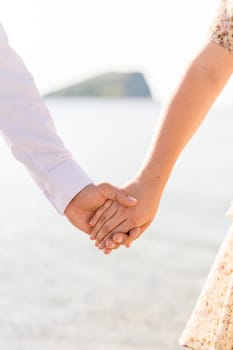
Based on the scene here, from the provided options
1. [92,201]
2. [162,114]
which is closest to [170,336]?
[92,201]

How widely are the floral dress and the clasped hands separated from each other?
540 mm

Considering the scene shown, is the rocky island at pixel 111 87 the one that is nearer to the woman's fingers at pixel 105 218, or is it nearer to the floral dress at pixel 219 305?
the woman's fingers at pixel 105 218

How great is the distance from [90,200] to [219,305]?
0.71 metres

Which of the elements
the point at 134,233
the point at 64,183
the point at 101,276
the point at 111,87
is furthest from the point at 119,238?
the point at 111,87

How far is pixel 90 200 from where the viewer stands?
2.90 metres

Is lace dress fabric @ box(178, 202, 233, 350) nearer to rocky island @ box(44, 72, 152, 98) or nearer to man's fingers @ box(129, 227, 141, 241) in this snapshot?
man's fingers @ box(129, 227, 141, 241)

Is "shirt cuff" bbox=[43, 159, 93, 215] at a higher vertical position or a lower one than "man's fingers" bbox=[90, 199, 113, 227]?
higher

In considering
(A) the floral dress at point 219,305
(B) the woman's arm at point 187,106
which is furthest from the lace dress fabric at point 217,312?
(B) the woman's arm at point 187,106

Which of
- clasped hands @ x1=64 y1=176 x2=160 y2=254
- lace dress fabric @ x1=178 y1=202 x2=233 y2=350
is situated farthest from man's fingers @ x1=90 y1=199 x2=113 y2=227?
lace dress fabric @ x1=178 y1=202 x2=233 y2=350

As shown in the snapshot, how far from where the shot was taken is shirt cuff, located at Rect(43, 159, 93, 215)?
2.84m

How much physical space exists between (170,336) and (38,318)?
0.80 m

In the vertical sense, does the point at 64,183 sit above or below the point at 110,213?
above

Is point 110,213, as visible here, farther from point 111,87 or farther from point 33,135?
point 111,87

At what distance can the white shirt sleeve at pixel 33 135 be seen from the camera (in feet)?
9.09
